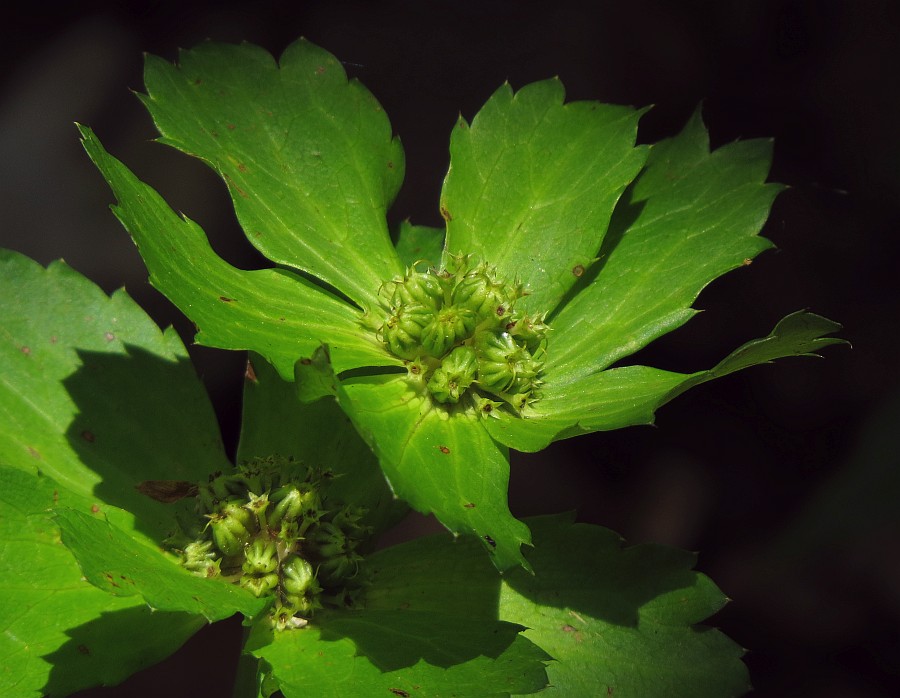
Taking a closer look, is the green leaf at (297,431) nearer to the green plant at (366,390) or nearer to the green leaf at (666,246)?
the green plant at (366,390)

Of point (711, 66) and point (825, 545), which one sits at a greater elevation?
point (711, 66)

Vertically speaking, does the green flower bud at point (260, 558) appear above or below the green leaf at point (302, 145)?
below

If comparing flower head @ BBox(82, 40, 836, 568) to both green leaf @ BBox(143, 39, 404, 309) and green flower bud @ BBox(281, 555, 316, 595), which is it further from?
green flower bud @ BBox(281, 555, 316, 595)

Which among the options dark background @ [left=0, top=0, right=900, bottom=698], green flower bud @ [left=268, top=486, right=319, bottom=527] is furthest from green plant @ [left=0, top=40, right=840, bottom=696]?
dark background @ [left=0, top=0, right=900, bottom=698]

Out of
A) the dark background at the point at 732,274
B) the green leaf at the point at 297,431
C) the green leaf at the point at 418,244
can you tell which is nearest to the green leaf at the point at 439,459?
the green leaf at the point at 297,431

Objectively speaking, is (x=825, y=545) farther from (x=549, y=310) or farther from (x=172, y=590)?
(x=172, y=590)

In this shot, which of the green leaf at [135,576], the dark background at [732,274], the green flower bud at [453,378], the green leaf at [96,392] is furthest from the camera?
the dark background at [732,274]

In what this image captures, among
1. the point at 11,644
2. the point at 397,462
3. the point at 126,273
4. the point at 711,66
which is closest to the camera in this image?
the point at 397,462

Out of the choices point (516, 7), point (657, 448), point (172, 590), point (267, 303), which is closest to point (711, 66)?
point (516, 7)
